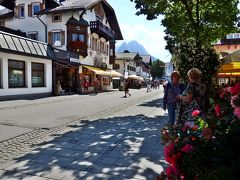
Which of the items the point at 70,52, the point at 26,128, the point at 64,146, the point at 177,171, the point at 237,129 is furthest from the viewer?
the point at 70,52

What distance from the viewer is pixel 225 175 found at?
7.07 ft

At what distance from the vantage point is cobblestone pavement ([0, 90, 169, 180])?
5.09 meters

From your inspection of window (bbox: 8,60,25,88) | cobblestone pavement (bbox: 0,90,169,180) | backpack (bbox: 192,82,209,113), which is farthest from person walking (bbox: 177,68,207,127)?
window (bbox: 8,60,25,88)

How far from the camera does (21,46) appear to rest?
22.0 metres

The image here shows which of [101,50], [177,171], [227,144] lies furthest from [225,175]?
[101,50]

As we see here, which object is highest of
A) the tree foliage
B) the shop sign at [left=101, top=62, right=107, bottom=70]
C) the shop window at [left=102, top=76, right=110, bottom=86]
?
the tree foliage

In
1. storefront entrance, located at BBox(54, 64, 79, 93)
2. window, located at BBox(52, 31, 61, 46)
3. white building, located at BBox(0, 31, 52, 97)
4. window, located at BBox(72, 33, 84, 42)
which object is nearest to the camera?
white building, located at BBox(0, 31, 52, 97)

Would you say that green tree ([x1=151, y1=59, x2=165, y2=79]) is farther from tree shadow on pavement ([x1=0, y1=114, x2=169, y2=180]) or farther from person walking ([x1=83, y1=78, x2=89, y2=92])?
tree shadow on pavement ([x1=0, y1=114, x2=169, y2=180])

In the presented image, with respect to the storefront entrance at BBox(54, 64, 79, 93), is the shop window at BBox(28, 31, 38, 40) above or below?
above

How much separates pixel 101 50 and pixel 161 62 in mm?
70268

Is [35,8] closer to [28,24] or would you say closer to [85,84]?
[28,24]

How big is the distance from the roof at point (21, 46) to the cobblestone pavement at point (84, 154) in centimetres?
1300

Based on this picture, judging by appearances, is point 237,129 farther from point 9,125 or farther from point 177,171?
point 9,125

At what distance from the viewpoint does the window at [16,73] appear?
21922 mm
